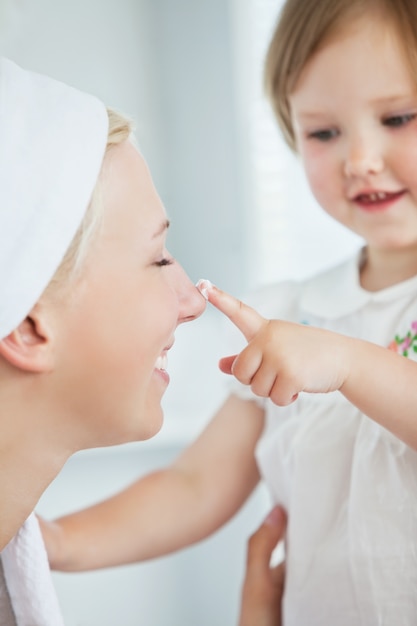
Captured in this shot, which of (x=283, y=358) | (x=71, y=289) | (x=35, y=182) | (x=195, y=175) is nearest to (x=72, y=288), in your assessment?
(x=71, y=289)

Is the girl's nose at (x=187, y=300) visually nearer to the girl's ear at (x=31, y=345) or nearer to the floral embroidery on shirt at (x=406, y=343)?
the girl's ear at (x=31, y=345)

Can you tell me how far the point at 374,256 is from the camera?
1172 millimetres

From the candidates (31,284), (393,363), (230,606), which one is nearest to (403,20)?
(393,363)

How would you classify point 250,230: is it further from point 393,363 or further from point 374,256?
point 393,363

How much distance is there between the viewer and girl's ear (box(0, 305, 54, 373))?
80cm

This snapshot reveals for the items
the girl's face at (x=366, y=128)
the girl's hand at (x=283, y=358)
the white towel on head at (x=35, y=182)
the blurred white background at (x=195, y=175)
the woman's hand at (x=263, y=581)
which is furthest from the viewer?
the blurred white background at (x=195, y=175)

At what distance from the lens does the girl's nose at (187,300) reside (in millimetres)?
902

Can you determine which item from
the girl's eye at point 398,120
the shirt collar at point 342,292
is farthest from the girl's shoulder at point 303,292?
the girl's eye at point 398,120

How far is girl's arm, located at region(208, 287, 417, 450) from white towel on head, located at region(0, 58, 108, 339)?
19 centimetres

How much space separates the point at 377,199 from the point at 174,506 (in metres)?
0.52

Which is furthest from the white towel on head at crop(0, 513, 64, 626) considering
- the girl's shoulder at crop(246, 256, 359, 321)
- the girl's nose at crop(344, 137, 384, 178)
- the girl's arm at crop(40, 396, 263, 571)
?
the girl's nose at crop(344, 137, 384, 178)

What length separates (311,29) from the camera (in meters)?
1.07

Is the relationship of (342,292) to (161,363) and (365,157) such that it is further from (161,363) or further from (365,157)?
(161,363)

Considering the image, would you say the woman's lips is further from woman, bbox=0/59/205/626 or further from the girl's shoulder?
woman, bbox=0/59/205/626
